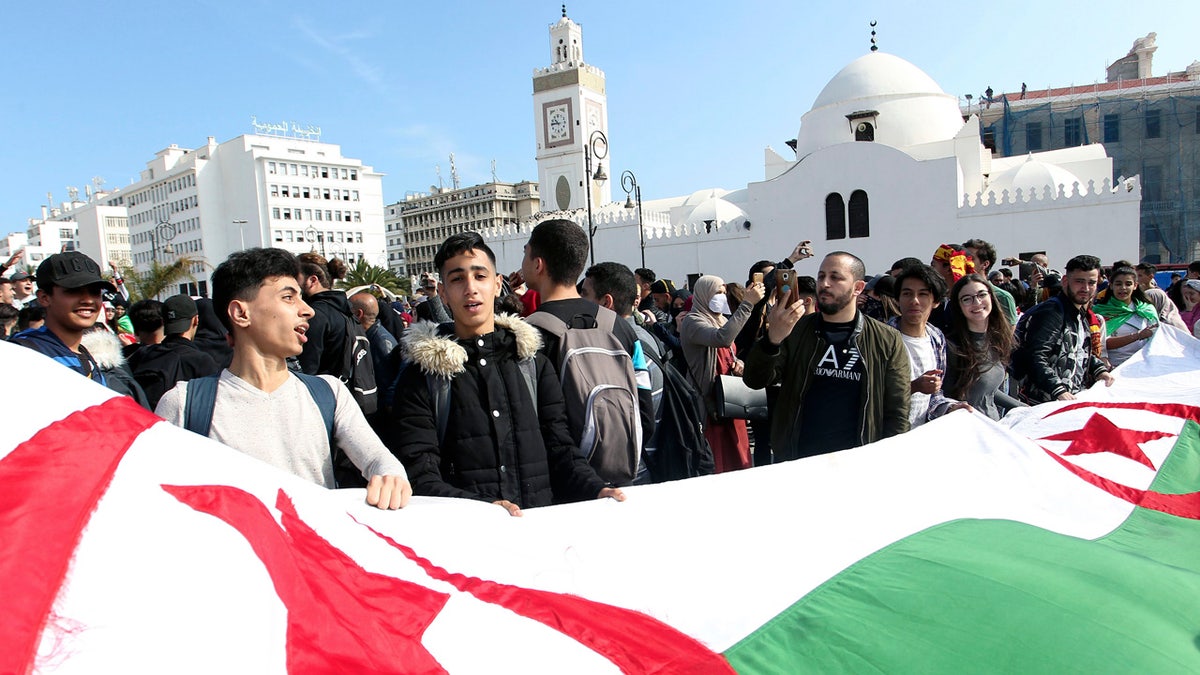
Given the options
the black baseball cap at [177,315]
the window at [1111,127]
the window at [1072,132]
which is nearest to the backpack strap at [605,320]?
the black baseball cap at [177,315]

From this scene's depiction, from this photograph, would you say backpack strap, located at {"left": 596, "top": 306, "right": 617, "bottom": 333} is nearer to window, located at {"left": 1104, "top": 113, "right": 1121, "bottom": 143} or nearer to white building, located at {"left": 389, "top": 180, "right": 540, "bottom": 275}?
window, located at {"left": 1104, "top": 113, "right": 1121, "bottom": 143}

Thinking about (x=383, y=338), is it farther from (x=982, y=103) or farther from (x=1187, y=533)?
(x=982, y=103)

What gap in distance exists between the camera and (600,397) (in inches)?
110

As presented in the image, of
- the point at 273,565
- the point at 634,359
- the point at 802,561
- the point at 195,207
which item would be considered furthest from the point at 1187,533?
the point at 195,207

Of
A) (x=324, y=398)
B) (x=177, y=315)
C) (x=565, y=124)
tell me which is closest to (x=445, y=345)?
(x=324, y=398)

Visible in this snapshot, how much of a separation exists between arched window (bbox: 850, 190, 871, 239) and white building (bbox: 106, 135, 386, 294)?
1912 inches

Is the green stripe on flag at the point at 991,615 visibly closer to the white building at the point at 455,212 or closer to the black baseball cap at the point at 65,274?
the black baseball cap at the point at 65,274

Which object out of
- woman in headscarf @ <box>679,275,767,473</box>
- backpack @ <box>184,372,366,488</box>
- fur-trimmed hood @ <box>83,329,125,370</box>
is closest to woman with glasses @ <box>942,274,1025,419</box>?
woman in headscarf @ <box>679,275,767,473</box>

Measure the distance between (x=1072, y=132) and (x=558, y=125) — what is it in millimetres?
36785

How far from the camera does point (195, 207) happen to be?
69.2 m

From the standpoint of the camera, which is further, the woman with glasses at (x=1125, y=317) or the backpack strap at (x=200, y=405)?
the woman with glasses at (x=1125, y=317)

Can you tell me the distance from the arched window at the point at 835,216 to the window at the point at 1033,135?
24.2m

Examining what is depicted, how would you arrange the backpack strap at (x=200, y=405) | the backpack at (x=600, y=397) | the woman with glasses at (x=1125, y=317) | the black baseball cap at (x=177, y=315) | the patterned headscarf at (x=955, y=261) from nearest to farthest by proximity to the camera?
the backpack strap at (x=200, y=405) → the backpack at (x=600, y=397) → the black baseball cap at (x=177, y=315) → the patterned headscarf at (x=955, y=261) → the woman with glasses at (x=1125, y=317)

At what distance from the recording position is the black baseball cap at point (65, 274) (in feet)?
9.54
